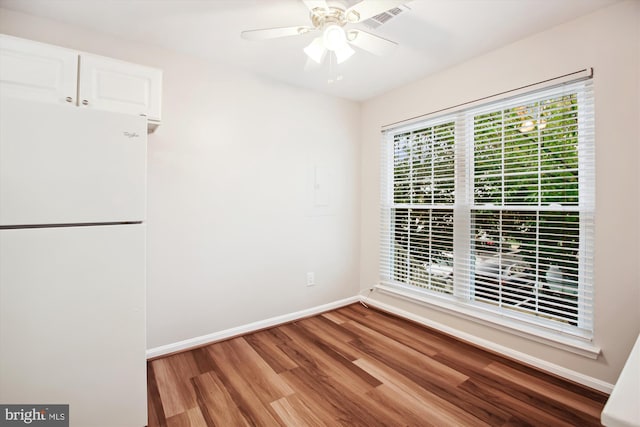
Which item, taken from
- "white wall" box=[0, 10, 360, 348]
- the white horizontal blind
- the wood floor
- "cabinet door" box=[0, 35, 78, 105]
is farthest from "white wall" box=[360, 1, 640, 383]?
"cabinet door" box=[0, 35, 78, 105]

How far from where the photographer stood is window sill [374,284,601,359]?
200cm

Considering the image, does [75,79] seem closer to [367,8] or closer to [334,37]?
A: [334,37]

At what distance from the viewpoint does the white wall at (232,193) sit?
236cm

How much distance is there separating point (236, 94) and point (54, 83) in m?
1.32

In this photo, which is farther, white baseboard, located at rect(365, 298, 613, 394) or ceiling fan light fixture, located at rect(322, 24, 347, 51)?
white baseboard, located at rect(365, 298, 613, 394)

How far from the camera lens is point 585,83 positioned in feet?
6.60

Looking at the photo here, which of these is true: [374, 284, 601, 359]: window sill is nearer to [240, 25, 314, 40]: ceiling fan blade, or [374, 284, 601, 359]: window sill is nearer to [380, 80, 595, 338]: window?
[380, 80, 595, 338]: window

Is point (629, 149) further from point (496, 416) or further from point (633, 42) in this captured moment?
Answer: point (496, 416)

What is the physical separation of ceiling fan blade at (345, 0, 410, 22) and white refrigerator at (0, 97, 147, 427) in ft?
4.08

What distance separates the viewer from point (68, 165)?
1453 millimetres

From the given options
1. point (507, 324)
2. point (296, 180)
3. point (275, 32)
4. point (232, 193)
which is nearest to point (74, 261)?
point (232, 193)

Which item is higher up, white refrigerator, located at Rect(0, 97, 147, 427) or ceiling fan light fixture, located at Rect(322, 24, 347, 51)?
ceiling fan light fixture, located at Rect(322, 24, 347, 51)

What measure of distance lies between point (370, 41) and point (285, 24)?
687 millimetres

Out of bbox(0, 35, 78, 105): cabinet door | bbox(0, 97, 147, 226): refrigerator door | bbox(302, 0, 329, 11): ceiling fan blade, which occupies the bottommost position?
bbox(0, 97, 147, 226): refrigerator door
